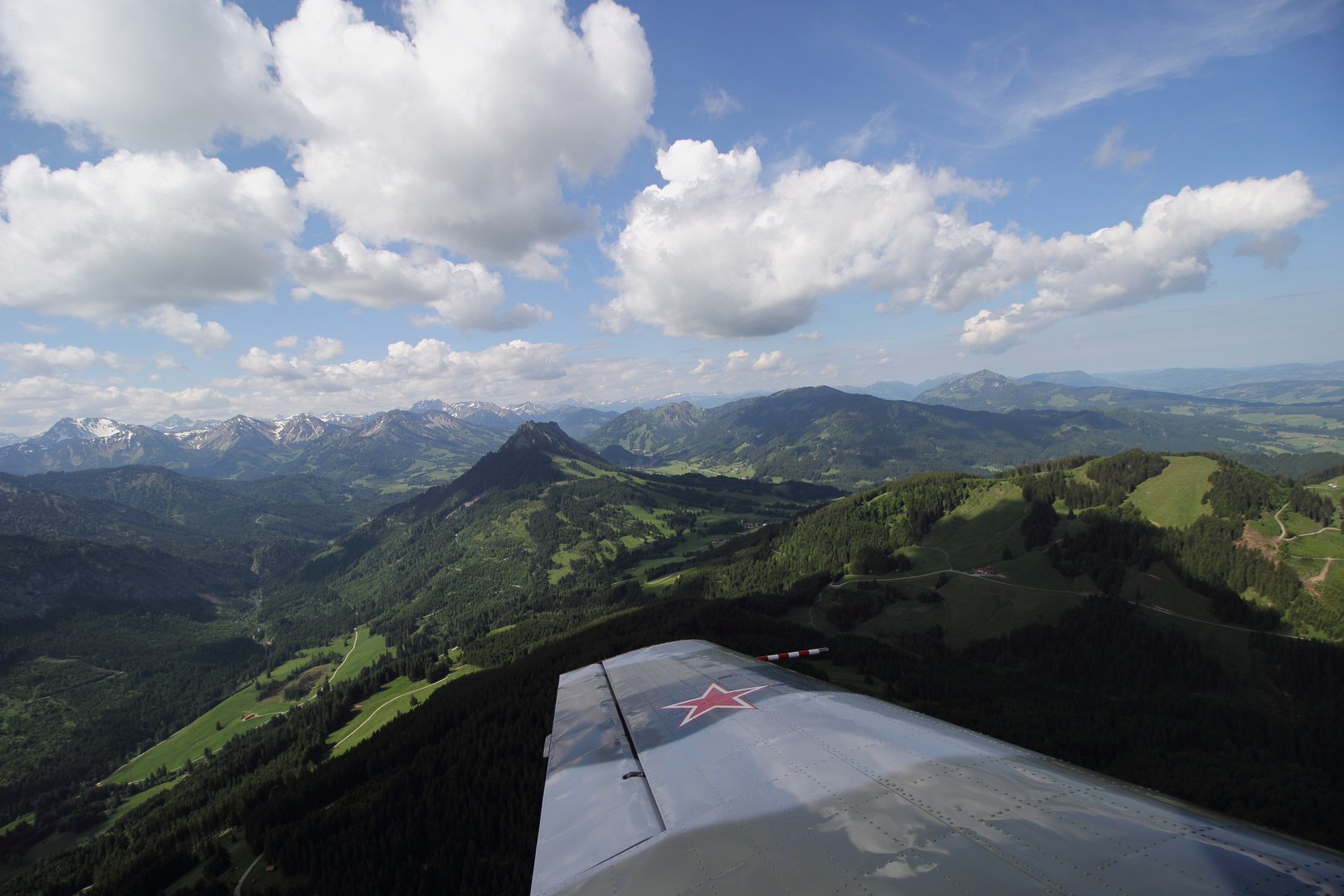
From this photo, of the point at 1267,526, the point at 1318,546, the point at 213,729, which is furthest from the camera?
the point at 213,729

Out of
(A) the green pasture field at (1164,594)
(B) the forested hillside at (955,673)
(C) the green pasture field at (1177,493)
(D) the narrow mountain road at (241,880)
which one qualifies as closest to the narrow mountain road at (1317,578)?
(B) the forested hillside at (955,673)

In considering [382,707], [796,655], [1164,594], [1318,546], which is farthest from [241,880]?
[1318,546]

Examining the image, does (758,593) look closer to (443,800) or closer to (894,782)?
(443,800)

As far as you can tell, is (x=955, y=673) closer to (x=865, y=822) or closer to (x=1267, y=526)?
(x=1267, y=526)

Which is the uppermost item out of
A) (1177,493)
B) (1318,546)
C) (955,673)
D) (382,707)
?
(1177,493)

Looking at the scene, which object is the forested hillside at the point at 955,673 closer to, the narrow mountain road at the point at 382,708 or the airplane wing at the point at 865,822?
the narrow mountain road at the point at 382,708

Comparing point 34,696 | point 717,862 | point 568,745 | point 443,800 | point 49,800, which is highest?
point 717,862

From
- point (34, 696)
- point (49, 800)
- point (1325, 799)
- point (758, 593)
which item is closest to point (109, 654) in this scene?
point (34, 696)
